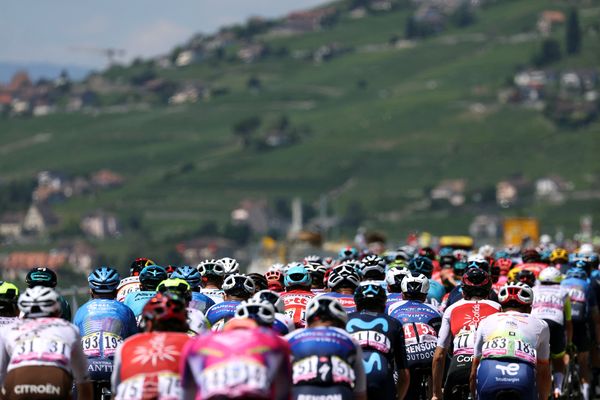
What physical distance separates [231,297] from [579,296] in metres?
7.24

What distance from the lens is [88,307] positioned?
12.0 m

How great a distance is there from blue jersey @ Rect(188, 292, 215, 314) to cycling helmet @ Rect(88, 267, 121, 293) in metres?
0.89

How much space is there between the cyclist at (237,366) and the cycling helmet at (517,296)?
366 centimetres

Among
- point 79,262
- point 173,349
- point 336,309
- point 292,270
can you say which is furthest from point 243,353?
point 79,262

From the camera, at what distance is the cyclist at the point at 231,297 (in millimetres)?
12328

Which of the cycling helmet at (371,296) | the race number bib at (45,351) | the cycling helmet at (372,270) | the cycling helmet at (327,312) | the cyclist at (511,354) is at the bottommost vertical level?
the cyclist at (511,354)

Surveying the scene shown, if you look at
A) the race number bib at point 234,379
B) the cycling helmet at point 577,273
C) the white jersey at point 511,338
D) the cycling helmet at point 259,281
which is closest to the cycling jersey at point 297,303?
the cycling helmet at point 259,281

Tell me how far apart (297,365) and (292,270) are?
393 centimetres

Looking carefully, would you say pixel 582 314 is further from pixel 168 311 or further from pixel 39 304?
pixel 168 311

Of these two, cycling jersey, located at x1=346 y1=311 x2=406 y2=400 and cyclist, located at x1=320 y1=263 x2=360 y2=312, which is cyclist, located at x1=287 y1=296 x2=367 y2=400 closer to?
cycling jersey, located at x1=346 y1=311 x2=406 y2=400

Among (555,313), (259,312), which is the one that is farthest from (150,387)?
(555,313)

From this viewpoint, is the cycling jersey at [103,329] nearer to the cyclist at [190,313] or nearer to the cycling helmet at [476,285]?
the cyclist at [190,313]

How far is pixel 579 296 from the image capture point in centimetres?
1886

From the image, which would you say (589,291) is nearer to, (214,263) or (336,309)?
(214,263)
